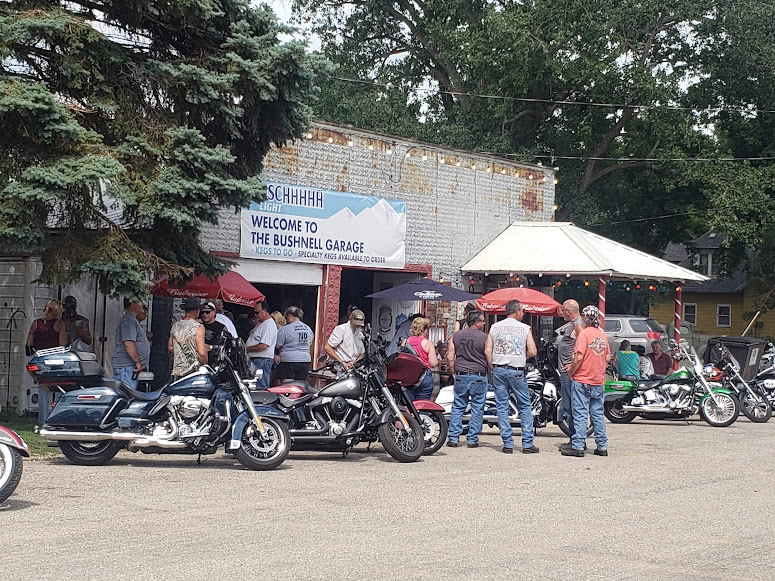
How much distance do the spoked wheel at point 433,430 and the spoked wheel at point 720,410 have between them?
676 centimetres

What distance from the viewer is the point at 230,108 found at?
15008mm

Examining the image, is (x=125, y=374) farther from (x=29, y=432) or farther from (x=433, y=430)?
(x=433, y=430)

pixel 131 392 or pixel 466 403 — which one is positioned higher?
pixel 131 392

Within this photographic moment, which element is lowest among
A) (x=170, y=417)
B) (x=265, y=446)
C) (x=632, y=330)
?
(x=265, y=446)

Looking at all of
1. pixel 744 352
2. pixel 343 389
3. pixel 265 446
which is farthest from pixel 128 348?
pixel 744 352

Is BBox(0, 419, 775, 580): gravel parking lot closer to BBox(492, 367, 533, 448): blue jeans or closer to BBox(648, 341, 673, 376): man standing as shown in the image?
BBox(492, 367, 533, 448): blue jeans

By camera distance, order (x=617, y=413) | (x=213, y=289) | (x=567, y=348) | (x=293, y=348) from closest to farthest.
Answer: (x=567, y=348)
(x=213, y=289)
(x=293, y=348)
(x=617, y=413)

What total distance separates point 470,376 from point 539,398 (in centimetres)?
229

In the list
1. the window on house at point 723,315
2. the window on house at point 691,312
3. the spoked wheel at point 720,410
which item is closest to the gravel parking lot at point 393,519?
the spoked wheel at point 720,410

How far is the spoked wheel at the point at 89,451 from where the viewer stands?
12117 millimetres

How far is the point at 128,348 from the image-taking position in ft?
47.5

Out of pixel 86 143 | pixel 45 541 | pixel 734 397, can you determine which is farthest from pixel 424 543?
pixel 734 397

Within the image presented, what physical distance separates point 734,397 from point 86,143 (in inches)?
448

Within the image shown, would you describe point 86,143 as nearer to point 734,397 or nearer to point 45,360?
point 45,360
